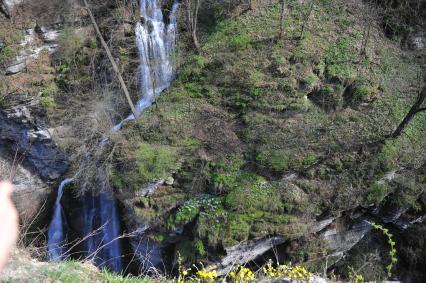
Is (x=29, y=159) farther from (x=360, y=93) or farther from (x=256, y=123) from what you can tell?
(x=360, y=93)

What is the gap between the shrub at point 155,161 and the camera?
35.7ft

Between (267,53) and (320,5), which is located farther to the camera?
(320,5)

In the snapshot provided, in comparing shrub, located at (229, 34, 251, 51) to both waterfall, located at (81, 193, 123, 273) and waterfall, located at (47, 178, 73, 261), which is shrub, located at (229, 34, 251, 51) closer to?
waterfall, located at (81, 193, 123, 273)

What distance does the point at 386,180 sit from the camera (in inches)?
412

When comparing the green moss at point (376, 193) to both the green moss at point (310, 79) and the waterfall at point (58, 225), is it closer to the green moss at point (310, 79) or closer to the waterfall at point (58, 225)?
the green moss at point (310, 79)

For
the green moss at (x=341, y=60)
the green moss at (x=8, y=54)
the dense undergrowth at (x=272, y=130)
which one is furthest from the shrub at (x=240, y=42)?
the green moss at (x=8, y=54)

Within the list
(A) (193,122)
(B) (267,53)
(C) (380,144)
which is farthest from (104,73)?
(C) (380,144)

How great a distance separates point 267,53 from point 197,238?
304 inches

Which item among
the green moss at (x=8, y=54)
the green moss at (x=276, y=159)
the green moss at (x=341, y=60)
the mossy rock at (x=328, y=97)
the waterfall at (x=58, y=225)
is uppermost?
the green moss at (x=8, y=54)

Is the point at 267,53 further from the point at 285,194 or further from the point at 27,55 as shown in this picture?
the point at 27,55

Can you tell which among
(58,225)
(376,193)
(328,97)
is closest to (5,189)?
(376,193)

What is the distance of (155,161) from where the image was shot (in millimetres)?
11273

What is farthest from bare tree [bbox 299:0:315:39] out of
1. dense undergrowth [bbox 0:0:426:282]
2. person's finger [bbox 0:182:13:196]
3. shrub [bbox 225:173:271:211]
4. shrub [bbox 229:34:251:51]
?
person's finger [bbox 0:182:13:196]

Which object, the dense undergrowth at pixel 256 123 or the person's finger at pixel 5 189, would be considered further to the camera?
the dense undergrowth at pixel 256 123
